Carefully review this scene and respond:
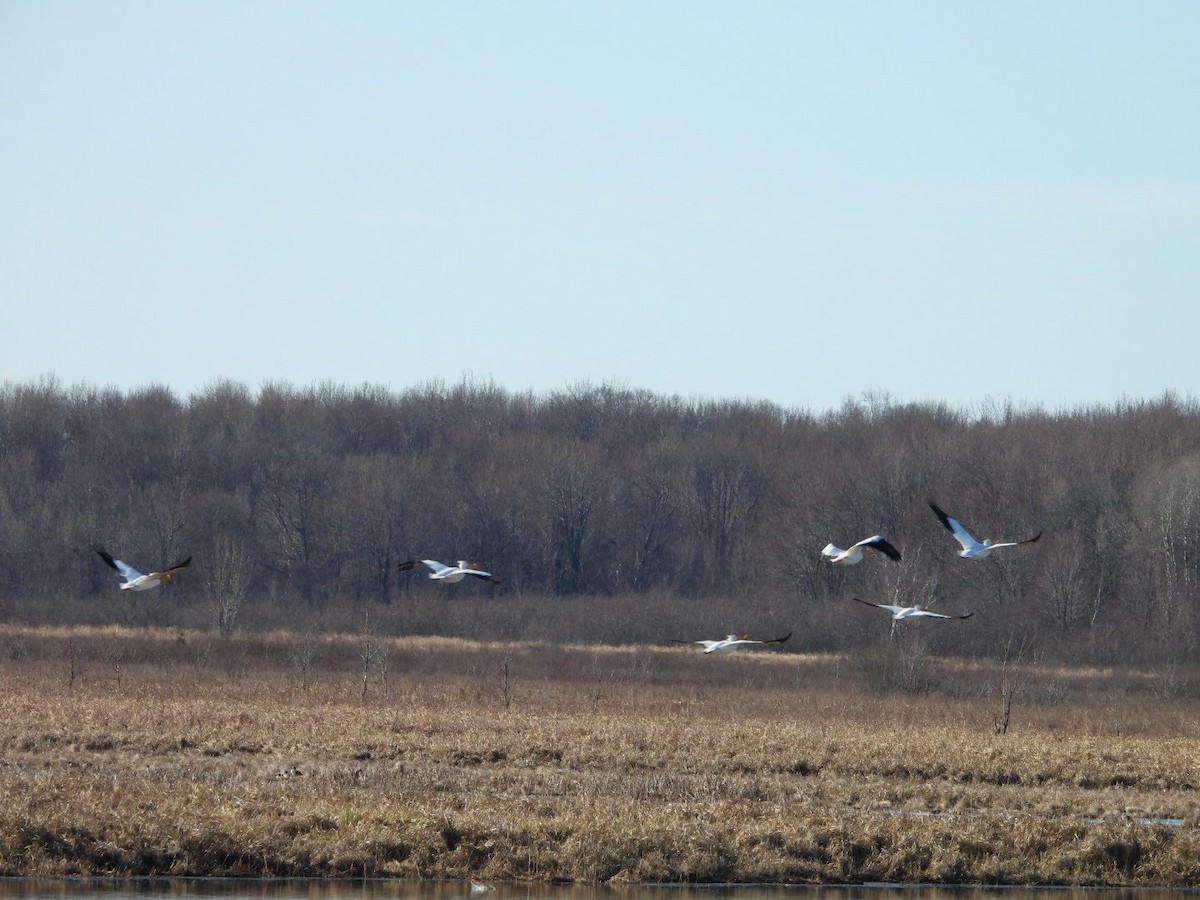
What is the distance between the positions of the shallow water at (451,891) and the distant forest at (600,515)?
31.0 meters

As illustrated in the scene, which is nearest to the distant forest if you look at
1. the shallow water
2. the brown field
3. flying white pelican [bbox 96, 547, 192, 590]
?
the brown field

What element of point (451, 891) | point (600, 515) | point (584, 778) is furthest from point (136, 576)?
point (600, 515)

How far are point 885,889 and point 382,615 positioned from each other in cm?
3847

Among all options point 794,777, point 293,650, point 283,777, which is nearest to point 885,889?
point 794,777

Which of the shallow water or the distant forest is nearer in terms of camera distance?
the shallow water

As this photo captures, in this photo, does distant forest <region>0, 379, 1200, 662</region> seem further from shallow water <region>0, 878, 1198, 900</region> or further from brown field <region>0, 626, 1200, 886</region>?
shallow water <region>0, 878, 1198, 900</region>

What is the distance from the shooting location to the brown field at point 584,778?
13.2 metres

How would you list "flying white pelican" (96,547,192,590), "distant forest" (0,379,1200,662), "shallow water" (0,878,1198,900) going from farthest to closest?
"distant forest" (0,379,1200,662) < "flying white pelican" (96,547,192,590) < "shallow water" (0,878,1198,900)

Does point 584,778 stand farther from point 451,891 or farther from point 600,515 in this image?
point 600,515

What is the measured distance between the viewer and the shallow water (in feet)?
39.0

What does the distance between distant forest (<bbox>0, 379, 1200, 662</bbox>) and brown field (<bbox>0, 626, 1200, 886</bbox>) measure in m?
16.6

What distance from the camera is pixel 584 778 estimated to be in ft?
58.0

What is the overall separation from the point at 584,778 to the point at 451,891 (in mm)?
5228

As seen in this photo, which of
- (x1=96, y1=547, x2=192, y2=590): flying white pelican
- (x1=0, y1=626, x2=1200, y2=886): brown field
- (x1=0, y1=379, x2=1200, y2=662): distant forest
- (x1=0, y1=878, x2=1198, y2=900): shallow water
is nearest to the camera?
(x1=0, y1=878, x2=1198, y2=900): shallow water
